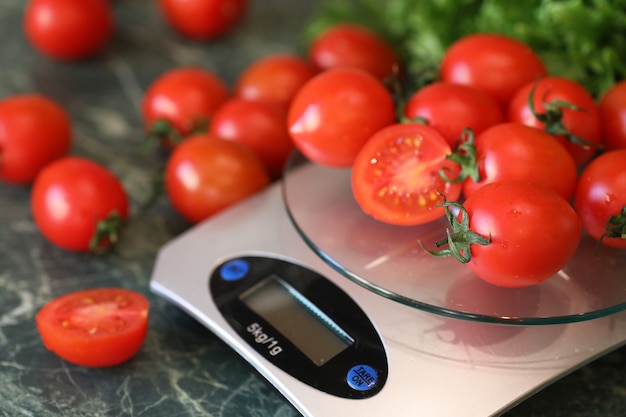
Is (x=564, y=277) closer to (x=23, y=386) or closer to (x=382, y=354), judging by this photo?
(x=382, y=354)

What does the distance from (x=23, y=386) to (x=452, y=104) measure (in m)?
0.53

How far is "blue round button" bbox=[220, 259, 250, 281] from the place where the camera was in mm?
913

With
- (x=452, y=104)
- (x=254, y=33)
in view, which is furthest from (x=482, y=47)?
(x=254, y=33)

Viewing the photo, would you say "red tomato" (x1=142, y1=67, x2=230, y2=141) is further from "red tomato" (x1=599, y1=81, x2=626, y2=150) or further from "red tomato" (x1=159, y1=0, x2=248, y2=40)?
"red tomato" (x1=599, y1=81, x2=626, y2=150)

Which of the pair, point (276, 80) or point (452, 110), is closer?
point (452, 110)

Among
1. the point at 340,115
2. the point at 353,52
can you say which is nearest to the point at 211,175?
the point at 340,115

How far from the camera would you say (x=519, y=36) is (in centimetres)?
112

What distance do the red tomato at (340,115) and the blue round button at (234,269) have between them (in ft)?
0.48

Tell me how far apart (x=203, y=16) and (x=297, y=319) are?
0.72 meters

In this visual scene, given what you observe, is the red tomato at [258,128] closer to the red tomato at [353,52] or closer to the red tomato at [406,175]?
the red tomato at [353,52]

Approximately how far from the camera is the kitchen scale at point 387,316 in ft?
2.52

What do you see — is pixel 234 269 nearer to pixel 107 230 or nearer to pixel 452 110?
pixel 107 230

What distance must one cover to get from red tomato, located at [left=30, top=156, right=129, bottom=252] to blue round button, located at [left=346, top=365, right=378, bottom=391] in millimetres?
357

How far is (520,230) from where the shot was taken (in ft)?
2.36
